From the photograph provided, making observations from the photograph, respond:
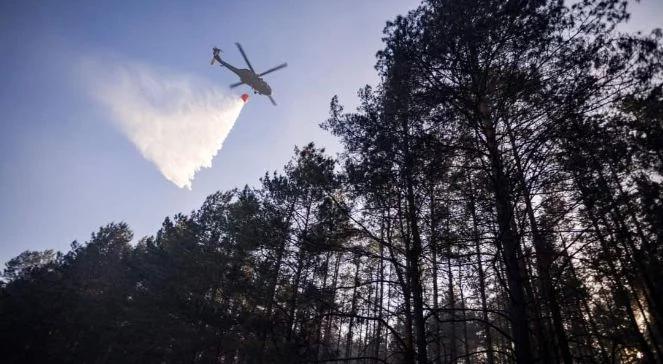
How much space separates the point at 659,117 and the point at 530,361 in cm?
515

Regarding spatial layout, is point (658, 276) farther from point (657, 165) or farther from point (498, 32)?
point (498, 32)

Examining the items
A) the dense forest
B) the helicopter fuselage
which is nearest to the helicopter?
the helicopter fuselage

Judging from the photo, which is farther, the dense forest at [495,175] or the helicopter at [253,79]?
the helicopter at [253,79]

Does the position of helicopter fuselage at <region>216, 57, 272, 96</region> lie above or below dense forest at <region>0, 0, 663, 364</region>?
above

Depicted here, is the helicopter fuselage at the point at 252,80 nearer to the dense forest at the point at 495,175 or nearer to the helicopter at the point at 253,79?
the helicopter at the point at 253,79

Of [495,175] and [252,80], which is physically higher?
[252,80]

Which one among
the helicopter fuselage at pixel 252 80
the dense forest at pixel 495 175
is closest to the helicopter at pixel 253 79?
the helicopter fuselage at pixel 252 80

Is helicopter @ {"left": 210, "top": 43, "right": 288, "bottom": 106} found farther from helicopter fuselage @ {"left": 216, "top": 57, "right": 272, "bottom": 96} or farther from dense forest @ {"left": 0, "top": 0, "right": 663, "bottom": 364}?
dense forest @ {"left": 0, "top": 0, "right": 663, "bottom": 364}

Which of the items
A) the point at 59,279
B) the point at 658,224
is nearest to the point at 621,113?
the point at 658,224

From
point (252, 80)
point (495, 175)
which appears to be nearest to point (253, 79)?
point (252, 80)

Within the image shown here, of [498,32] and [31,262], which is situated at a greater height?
[31,262]

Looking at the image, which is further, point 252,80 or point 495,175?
point 252,80

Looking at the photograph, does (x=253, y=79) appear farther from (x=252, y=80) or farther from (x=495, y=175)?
(x=495, y=175)

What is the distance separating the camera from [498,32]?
20.3ft
